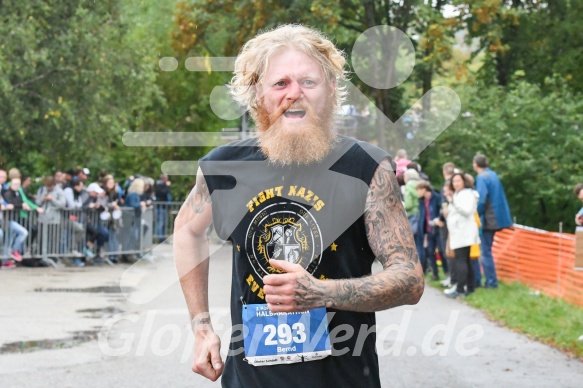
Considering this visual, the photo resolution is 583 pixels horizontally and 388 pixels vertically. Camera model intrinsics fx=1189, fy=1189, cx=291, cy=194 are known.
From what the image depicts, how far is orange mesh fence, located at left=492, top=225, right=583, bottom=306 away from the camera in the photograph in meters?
13.9

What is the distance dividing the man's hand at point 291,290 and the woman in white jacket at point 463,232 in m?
11.8

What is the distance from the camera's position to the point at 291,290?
3.12 m

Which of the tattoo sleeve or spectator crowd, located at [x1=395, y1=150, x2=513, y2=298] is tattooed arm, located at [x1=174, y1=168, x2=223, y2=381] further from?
spectator crowd, located at [x1=395, y1=150, x2=513, y2=298]

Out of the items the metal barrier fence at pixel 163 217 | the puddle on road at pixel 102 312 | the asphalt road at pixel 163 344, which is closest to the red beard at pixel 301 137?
the asphalt road at pixel 163 344

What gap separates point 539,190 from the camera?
22.2 m

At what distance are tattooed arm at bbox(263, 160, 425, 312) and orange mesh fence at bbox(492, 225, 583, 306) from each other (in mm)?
9610

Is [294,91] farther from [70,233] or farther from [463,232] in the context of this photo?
[70,233]

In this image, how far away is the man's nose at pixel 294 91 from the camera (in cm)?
356

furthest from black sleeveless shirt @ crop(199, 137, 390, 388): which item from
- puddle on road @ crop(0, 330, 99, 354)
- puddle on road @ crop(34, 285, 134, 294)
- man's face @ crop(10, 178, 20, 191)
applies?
man's face @ crop(10, 178, 20, 191)

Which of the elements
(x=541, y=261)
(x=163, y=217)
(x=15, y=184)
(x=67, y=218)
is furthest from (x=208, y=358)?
(x=163, y=217)

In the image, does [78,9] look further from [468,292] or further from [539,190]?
[468,292]

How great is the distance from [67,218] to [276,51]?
57.8ft

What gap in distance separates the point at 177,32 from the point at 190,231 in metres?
26.0

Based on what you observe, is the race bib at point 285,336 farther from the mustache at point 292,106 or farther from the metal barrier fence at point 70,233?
the metal barrier fence at point 70,233
